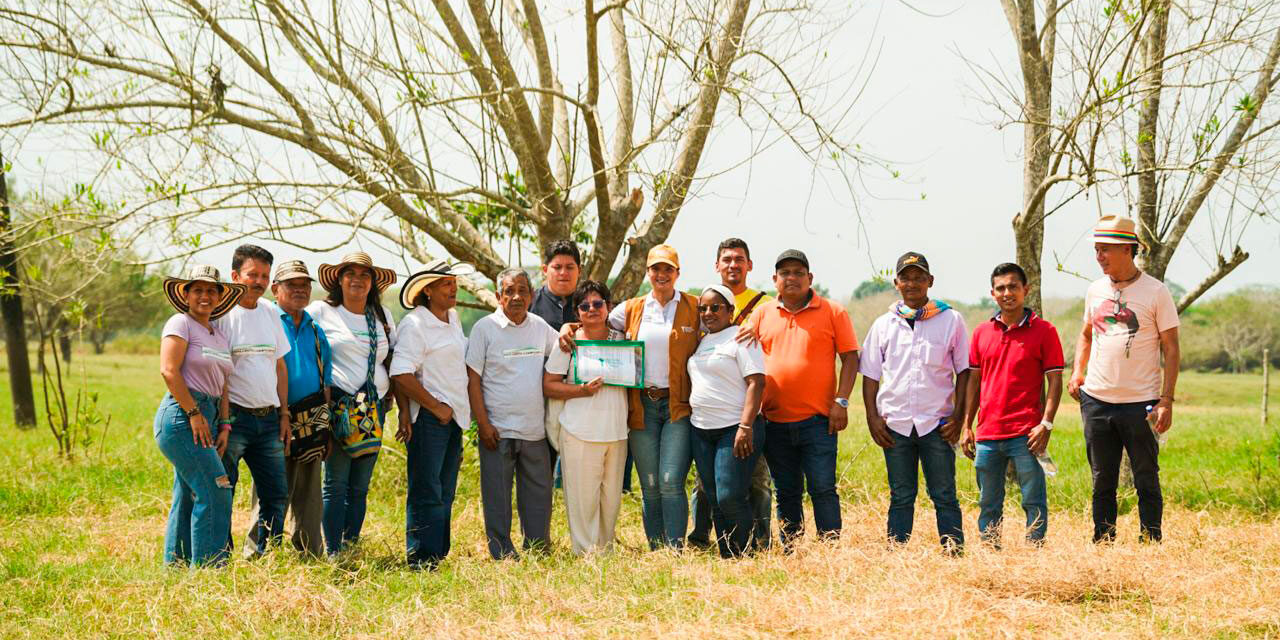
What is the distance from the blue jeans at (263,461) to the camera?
5.14 meters

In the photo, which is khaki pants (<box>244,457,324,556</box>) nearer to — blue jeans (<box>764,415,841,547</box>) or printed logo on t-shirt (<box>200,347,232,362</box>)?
printed logo on t-shirt (<box>200,347,232,362</box>)

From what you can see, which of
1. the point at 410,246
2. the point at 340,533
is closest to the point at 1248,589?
the point at 340,533

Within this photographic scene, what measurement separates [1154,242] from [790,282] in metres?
3.99

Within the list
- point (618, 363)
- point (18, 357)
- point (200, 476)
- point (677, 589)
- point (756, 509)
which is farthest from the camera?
point (18, 357)

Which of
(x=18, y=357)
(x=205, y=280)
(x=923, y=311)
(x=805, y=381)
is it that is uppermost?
(x=205, y=280)

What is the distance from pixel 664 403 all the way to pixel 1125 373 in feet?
8.00

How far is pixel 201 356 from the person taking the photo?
191 inches

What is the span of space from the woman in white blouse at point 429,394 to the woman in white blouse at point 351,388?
0.15 metres

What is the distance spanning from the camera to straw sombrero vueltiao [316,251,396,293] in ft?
17.6

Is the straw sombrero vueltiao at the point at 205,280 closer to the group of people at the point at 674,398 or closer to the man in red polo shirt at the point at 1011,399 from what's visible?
the group of people at the point at 674,398

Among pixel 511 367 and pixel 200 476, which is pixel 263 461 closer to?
pixel 200 476

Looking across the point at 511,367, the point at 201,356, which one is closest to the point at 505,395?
the point at 511,367

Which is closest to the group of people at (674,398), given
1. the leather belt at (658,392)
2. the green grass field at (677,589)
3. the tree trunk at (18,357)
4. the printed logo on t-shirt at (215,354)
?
the leather belt at (658,392)

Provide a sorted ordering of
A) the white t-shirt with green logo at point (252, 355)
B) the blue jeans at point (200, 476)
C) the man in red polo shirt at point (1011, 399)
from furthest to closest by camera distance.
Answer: the man in red polo shirt at point (1011, 399)
the white t-shirt with green logo at point (252, 355)
the blue jeans at point (200, 476)
